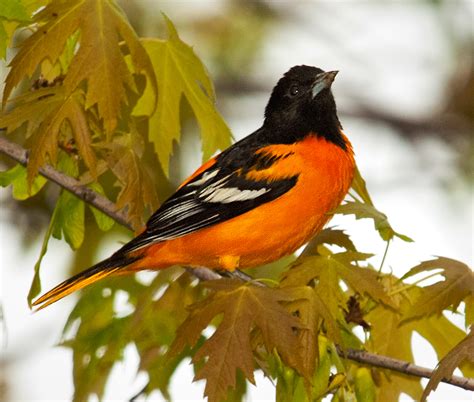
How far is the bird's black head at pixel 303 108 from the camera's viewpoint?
5.39 meters

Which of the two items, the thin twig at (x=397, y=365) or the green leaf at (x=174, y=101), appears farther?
the green leaf at (x=174, y=101)

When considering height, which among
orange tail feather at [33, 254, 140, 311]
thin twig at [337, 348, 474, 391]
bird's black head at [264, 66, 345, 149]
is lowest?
thin twig at [337, 348, 474, 391]

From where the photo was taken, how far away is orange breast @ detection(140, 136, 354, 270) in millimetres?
4914

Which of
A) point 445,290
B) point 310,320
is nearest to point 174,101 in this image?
point 310,320

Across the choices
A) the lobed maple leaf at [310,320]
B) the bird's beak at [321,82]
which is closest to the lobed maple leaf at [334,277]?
the lobed maple leaf at [310,320]

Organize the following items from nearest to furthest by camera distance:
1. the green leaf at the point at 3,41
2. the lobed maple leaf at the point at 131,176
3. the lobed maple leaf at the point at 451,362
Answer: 1. the lobed maple leaf at the point at 451,362
2. the green leaf at the point at 3,41
3. the lobed maple leaf at the point at 131,176

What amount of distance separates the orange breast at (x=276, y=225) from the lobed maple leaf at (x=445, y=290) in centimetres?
84

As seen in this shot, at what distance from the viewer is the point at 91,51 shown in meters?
4.08

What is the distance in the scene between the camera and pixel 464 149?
27.9 feet

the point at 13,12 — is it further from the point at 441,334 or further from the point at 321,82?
the point at 441,334

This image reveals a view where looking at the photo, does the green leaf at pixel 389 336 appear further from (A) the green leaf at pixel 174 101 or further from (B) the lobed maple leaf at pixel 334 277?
(A) the green leaf at pixel 174 101

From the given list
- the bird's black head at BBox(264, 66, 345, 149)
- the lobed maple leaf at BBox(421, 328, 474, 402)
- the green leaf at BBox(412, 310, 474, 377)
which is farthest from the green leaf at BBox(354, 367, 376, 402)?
the bird's black head at BBox(264, 66, 345, 149)

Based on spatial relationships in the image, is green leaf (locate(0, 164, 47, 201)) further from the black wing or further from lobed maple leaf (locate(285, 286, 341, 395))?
lobed maple leaf (locate(285, 286, 341, 395))

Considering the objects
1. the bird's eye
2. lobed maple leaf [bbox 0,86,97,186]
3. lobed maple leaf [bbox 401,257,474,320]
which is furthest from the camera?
the bird's eye
